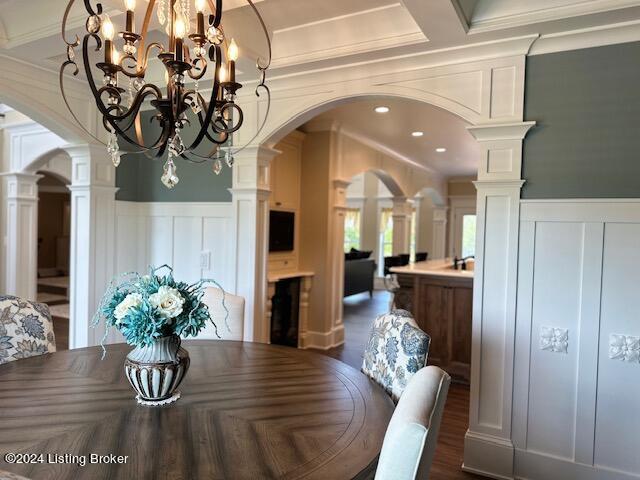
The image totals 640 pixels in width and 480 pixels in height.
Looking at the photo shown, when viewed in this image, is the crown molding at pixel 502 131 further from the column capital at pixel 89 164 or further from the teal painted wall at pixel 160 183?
the column capital at pixel 89 164

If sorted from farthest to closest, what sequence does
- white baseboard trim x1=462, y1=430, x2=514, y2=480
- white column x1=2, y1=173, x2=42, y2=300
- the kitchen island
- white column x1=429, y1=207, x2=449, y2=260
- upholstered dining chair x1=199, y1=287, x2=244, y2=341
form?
white column x1=429, y1=207, x2=449, y2=260 < white column x1=2, y1=173, x2=42, y2=300 < the kitchen island < upholstered dining chair x1=199, y1=287, x2=244, y2=341 < white baseboard trim x1=462, y1=430, x2=514, y2=480

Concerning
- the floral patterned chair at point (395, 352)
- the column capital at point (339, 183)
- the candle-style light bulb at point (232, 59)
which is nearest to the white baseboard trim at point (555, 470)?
the floral patterned chair at point (395, 352)

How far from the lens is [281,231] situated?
502 cm

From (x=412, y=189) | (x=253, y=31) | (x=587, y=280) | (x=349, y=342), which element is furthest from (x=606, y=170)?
(x=412, y=189)

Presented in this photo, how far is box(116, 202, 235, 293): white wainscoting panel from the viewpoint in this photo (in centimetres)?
363

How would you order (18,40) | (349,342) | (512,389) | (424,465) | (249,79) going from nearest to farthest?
(424,465), (512,389), (18,40), (249,79), (349,342)

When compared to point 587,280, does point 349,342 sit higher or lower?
lower

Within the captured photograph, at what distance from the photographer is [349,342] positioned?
225 inches

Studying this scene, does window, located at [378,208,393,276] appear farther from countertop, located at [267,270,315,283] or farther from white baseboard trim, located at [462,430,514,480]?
white baseboard trim, located at [462,430,514,480]

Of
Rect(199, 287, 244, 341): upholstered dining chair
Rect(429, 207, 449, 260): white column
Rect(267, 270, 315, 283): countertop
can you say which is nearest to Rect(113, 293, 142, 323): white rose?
Rect(199, 287, 244, 341): upholstered dining chair

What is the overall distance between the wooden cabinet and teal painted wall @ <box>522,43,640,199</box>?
1872mm

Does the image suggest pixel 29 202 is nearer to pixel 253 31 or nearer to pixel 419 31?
pixel 253 31

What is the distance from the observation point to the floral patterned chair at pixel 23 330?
2.20m

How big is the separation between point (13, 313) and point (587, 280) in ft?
9.85
